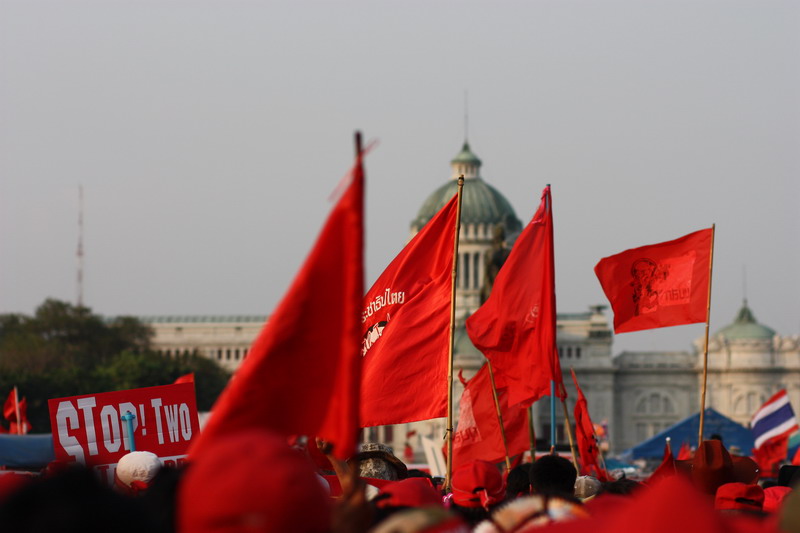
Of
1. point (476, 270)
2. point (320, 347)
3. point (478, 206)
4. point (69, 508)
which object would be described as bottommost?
point (69, 508)

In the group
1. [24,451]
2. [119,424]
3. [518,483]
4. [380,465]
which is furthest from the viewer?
[24,451]

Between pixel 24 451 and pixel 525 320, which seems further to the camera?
pixel 24 451

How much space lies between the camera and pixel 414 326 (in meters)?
13.1

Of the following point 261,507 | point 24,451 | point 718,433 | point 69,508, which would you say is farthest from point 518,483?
point 718,433

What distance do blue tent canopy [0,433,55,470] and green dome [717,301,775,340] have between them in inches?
4328

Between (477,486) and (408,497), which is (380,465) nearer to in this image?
(477,486)

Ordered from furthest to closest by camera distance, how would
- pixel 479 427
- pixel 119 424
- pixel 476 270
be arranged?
pixel 476 270 < pixel 479 427 < pixel 119 424

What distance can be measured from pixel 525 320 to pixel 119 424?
377cm

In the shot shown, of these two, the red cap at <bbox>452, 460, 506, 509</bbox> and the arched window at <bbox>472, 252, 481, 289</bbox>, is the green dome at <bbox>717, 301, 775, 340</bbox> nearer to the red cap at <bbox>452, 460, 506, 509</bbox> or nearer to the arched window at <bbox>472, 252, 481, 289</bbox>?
the arched window at <bbox>472, 252, 481, 289</bbox>

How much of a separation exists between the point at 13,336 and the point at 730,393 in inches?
2095

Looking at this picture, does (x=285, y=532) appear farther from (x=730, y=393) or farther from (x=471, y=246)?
(x=471, y=246)

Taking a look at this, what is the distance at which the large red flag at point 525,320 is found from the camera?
13.9 meters

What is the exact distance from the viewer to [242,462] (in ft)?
14.1


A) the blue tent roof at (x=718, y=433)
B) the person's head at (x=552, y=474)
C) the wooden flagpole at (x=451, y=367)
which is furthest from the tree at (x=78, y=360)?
the person's head at (x=552, y=474)
